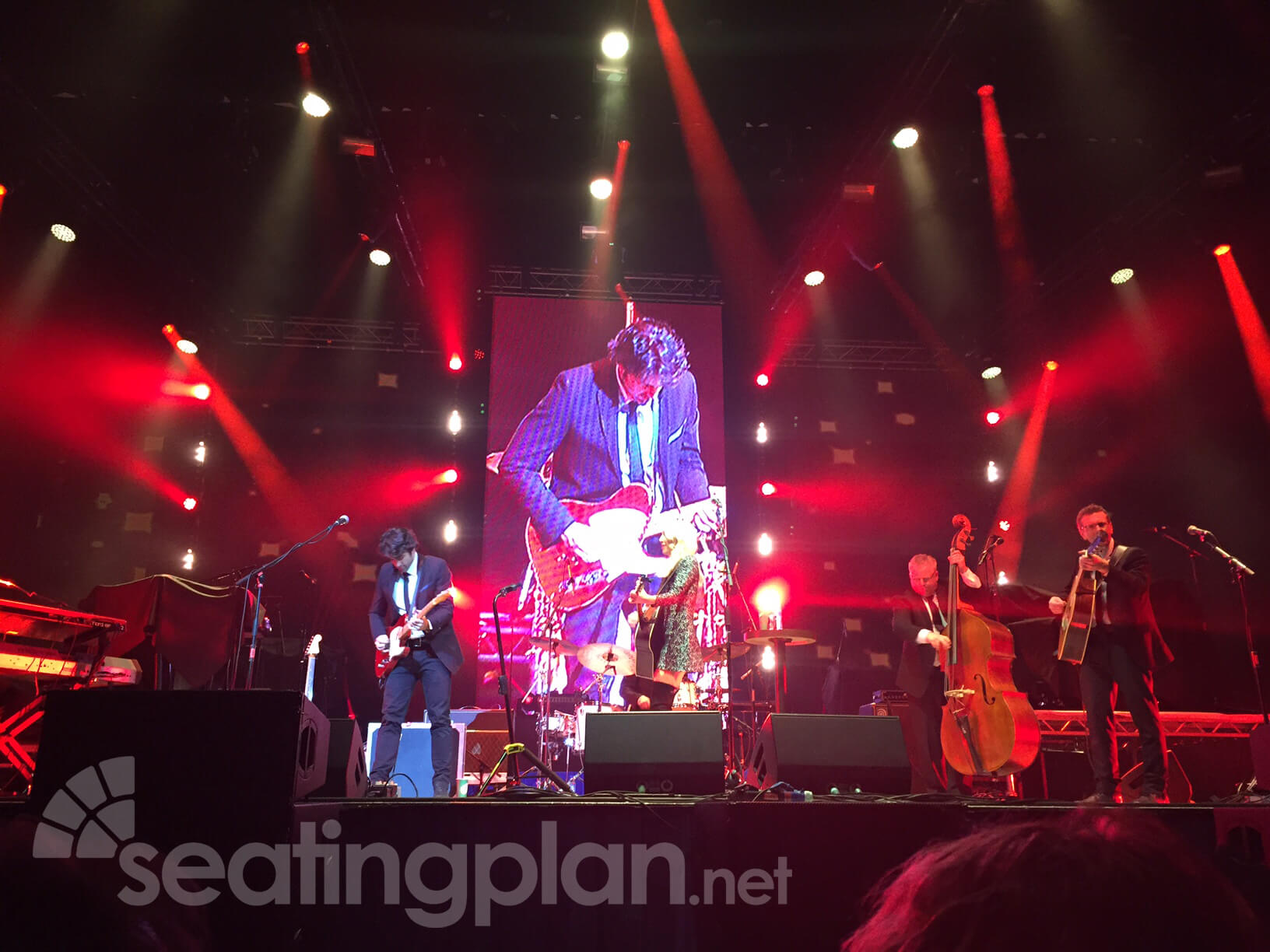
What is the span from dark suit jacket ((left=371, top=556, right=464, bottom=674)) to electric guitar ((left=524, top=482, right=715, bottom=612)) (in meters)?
2.87

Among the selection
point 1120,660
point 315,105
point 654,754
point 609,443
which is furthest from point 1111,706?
point 315,105

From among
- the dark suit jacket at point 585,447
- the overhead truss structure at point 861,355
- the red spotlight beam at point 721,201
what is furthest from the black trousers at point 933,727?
the overhead truss structure at point 861,355

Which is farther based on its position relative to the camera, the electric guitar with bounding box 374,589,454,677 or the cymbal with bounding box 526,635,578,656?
the cymbal with bounding box 526,635,578,656

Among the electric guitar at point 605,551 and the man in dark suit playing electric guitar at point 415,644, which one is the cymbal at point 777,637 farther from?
the man in dark suit playing electric guitar at point 415,644

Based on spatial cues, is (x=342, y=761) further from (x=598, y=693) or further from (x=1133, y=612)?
(x=1133, y=612)

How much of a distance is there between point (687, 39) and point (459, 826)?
7.01 m

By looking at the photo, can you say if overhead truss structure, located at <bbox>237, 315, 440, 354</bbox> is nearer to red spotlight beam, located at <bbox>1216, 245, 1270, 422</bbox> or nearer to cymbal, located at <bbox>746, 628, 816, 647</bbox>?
cymbal, located at <bbox>746, 628, 816, 647</bbox>

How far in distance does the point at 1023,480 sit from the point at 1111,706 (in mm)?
6650

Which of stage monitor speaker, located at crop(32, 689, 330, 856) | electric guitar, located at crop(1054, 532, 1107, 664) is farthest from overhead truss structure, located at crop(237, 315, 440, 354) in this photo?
stage monitor speaker, located at crop(32, 689, 330, 856)

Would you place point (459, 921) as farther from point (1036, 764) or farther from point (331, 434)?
point (331, 434)

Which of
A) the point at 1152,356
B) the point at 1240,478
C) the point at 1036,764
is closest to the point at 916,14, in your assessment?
the point at 1152,356

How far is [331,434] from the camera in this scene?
11523 millimetres

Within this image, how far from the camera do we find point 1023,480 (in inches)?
465

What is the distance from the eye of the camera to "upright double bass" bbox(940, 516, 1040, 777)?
584 centimetres
